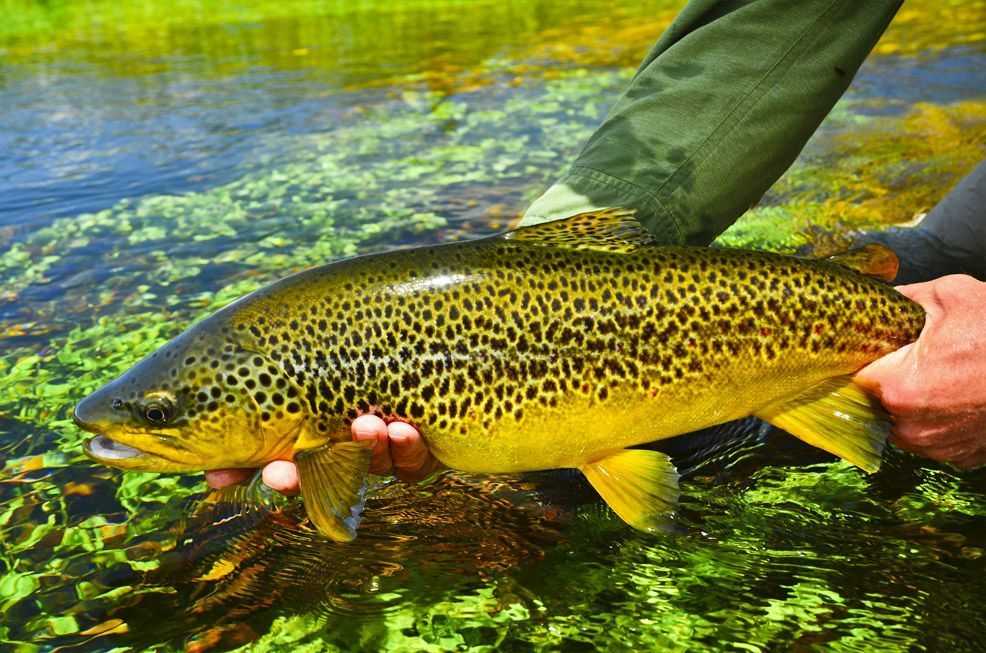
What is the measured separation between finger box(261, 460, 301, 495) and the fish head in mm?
65

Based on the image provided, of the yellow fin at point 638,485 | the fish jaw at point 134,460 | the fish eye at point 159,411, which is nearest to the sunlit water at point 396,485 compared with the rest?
the yellow fin at point 638,485

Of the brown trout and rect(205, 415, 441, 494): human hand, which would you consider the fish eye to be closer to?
the brown trout

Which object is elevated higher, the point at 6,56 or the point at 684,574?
the point at 6,56

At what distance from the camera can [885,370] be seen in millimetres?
2826

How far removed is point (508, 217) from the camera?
6508mm

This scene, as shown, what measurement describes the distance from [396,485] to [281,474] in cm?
74

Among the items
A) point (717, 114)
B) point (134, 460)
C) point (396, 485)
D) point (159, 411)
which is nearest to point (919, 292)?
point (717, 114)

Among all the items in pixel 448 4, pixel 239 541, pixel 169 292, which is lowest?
pixel 239 541

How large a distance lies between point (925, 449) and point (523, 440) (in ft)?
4.21

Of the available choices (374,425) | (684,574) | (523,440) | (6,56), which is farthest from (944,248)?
(6,56)

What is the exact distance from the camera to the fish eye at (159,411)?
105 inches

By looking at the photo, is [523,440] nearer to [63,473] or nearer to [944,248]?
[63,473]

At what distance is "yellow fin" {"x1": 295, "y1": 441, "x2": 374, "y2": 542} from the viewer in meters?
2.58

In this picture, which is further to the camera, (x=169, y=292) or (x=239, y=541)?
(x=169, y=292)
